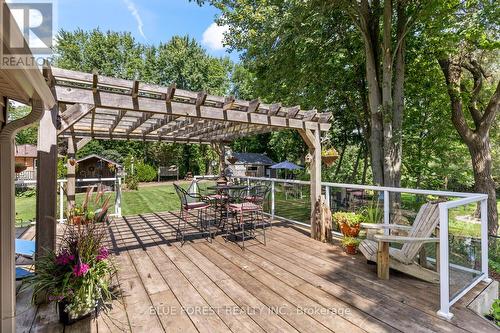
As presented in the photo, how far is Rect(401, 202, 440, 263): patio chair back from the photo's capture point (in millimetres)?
2812

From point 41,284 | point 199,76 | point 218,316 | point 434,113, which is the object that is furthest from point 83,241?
point 199,76

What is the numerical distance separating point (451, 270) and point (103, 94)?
163 inches

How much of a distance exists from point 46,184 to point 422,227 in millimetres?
4119

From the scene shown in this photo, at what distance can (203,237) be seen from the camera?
480 cm

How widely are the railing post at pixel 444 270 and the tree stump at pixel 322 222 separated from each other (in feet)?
6.89

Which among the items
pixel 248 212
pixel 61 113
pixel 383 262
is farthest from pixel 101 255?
pixel 248 212

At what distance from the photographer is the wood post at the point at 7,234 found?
1.86 m

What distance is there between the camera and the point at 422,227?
2.97 m

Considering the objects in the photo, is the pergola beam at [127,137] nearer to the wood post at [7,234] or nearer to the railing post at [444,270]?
the wood post at [7,234]

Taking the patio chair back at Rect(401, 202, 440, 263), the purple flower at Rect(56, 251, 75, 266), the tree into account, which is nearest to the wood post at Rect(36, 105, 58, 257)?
the purple flower at Rect(56, 251, 75, 266)

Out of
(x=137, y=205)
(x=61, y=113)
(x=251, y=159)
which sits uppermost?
(x=61, y=113)

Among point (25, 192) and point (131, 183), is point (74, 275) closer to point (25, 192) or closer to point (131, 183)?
point (131, 183)

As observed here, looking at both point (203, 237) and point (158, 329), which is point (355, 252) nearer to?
point (203, 237)

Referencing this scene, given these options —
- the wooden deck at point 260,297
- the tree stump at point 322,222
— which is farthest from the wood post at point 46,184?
the tree stump at point 322,222
